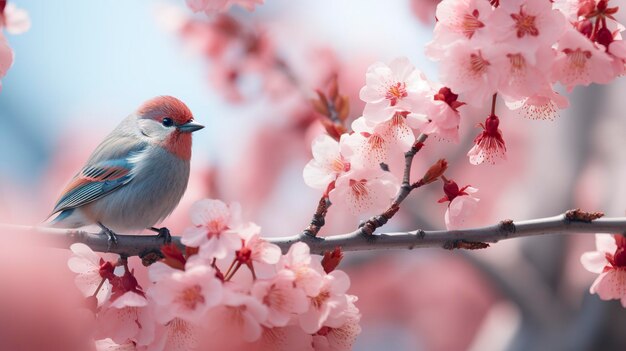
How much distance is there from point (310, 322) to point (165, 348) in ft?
0.96

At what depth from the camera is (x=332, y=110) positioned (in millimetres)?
1934

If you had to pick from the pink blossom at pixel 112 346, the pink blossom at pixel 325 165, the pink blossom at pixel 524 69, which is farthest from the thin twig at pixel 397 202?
the pink blossom at pixel 112 346

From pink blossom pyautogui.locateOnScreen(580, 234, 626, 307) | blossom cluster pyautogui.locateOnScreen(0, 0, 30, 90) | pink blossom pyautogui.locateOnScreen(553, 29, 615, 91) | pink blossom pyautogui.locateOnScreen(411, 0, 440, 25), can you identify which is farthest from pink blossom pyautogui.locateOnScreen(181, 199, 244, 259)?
pink blossom pyautogui.locateOnScreen(411, 0, 440, 25)

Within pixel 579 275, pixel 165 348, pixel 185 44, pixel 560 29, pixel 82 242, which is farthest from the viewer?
pixel 185 44

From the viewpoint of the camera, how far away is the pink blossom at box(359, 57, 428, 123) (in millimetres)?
1270

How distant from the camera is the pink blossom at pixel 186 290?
3.48 ft

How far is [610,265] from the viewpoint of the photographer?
1363mm

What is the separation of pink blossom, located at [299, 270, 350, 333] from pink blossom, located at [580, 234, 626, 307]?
0.54 metres

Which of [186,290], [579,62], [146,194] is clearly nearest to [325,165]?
[186,290]

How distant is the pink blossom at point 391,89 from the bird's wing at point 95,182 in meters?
1.08

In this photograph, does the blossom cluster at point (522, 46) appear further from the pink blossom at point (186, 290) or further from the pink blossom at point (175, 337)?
the pink blossom at point (175, 337)

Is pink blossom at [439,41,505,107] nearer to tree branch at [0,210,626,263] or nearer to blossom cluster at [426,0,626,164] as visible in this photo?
blossom cluster at [426,0,626,164]

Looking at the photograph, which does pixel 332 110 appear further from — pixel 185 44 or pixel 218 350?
pixel 185 44

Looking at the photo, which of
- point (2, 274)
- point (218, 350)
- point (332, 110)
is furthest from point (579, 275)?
point (2, 274)
